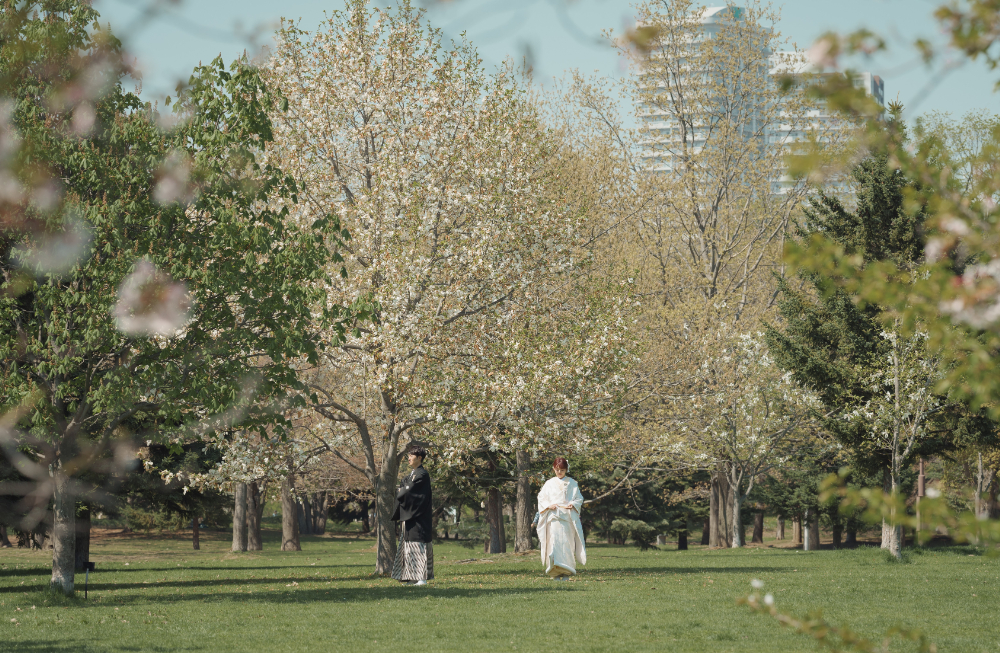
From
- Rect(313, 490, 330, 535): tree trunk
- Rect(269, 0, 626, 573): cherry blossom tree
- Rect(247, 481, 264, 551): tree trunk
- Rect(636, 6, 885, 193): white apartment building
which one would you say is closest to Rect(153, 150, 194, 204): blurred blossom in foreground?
Rect(269, 0, 626, 573): cherry blossom tree

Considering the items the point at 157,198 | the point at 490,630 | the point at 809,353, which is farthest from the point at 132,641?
the point at 809,353

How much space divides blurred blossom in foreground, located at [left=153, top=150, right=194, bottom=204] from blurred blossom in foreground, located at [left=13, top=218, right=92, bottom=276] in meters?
1.16

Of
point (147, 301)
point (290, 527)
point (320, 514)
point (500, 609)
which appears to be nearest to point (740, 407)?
point (290, 527)

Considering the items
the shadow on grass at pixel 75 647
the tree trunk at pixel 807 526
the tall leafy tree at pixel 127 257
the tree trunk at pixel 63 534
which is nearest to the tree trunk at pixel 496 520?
the tree trunk at pixel 807 526

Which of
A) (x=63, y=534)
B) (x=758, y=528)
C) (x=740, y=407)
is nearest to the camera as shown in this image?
(x=63, y=534)

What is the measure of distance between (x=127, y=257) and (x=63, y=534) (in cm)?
459

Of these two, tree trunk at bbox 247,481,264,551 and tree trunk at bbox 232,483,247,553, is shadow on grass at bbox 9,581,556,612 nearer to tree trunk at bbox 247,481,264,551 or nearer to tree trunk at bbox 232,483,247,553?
tree trunk at bbox 232,483,247,553

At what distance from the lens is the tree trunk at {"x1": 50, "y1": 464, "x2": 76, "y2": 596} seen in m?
14.9

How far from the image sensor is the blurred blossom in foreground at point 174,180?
569 inches

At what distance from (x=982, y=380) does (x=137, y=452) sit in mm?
19096

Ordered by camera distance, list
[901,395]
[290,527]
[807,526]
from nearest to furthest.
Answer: [901,395], [290,527], [807,526]

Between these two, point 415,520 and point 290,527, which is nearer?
point 415,520

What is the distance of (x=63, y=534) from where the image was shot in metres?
15.1

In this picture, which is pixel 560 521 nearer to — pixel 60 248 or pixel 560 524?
pixel 560 524
